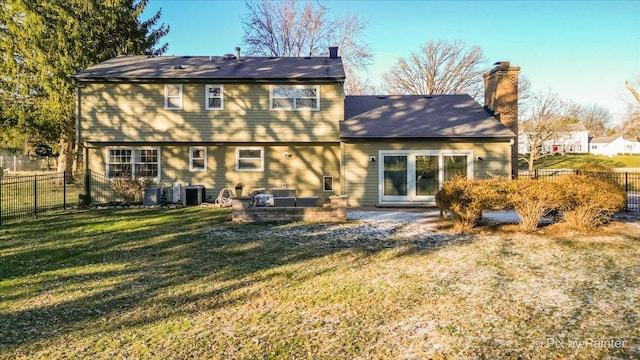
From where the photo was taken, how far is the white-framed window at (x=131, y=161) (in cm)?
1695

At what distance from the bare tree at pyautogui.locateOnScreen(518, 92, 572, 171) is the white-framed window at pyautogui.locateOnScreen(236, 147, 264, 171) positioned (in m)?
25.8

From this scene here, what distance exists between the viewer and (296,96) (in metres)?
16.5

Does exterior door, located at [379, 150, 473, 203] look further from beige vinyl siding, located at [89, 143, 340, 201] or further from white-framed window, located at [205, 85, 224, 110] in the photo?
white-framed window, located at [205, 85, 224, 110]

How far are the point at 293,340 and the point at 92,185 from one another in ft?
52.5

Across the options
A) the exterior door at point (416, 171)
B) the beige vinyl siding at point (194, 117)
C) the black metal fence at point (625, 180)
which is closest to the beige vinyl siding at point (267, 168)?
the beige vinyl siding at point (194, 117)

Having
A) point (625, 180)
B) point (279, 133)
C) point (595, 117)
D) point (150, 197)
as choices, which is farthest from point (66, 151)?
point (595, 117)

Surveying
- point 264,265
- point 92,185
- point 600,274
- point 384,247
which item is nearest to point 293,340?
point 264,265

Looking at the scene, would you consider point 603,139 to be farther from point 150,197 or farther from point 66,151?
point 66,151

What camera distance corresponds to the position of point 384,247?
8.55 meters

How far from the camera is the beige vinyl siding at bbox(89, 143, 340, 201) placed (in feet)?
55.8

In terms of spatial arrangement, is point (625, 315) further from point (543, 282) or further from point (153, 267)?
point (153, 267)

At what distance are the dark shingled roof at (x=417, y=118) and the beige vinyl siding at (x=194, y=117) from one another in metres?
1.35

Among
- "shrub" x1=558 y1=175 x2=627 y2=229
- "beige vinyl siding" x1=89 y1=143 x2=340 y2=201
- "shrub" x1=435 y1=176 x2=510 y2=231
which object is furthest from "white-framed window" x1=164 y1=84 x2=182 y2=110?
"shrub" x1=558 y1=175 x2=627 y2=229

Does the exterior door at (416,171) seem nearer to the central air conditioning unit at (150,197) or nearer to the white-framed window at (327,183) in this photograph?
the white-framed window at (327,183)
